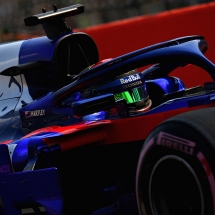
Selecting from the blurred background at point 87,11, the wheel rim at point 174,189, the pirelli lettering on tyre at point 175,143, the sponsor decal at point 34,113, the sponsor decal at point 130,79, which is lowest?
the blurred background at point 87,11

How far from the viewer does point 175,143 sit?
132 inches

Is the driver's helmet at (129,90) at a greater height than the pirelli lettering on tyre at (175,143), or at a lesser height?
lesser

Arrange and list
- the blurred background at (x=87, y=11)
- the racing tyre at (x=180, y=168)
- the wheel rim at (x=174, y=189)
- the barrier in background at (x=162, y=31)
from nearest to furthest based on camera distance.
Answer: the racing tyre at (x=180, y=168) → the wheel rim at (x=174, y=189) → the barrier in background at (x=162, y=31) → the blurred background at (x=87, y=11)

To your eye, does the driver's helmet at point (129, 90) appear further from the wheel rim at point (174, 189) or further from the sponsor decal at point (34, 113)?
the wheel rim at point (174, 189)

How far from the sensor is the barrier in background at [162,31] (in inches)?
323

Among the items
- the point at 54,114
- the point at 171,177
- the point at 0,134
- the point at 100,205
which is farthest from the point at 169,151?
the point at 0,134

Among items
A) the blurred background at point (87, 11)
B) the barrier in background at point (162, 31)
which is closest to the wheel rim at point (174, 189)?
the barrier in background at point (162, 31)

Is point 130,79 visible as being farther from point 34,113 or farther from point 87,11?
point 87,11

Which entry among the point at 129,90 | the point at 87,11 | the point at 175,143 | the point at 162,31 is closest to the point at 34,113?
the point at 129,90

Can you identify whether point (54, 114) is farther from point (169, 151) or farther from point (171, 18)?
point (171, 18)

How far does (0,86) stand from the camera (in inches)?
220

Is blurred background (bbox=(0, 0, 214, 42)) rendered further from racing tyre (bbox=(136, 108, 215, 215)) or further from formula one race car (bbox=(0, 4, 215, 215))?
racing tyre (bbox=(136, 108, 215, 215))

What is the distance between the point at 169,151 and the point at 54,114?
1.50 meters

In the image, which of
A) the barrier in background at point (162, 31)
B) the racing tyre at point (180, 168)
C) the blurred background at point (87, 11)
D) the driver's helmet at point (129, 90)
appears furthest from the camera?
the blurred background at point (87, 11)
